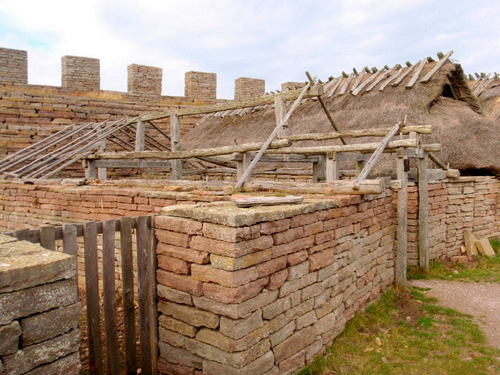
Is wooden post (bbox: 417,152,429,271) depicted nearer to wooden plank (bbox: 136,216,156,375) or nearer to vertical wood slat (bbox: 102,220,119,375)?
wooden plank (bbox: 136,216,156,375)

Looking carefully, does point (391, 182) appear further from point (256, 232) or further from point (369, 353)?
point (256, 232)

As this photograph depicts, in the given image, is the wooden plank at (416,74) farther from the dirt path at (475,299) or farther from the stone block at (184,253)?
the stone block at (184,253)

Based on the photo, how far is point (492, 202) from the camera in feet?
32.2

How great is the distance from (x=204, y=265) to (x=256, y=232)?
0.55 metres

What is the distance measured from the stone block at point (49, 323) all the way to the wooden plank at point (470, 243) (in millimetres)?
8633

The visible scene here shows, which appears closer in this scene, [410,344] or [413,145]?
[410,344]

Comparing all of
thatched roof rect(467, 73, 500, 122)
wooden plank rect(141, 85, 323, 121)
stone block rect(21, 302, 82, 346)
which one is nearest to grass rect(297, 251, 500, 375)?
stone block rect(21, 302, 82, 346)

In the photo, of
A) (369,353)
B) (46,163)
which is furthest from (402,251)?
(46,163)

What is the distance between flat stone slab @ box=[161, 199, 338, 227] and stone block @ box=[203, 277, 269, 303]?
54 cm

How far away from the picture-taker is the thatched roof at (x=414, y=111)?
942 cm

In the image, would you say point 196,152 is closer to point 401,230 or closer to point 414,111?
point 401,230

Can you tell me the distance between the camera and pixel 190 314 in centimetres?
376

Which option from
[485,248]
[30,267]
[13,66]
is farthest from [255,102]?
[13,66]

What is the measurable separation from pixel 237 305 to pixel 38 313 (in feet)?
5.14
